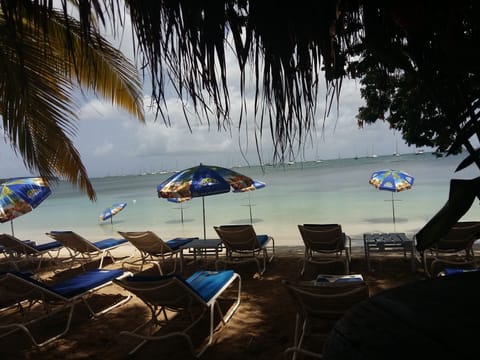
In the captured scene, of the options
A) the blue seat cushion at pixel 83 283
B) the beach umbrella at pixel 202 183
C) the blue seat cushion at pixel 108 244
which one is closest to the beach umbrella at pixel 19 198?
the blue seat cushion at pixel 108 244

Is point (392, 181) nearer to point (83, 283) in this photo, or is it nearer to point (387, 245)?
point (387, 245)

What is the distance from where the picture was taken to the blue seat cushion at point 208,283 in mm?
3500

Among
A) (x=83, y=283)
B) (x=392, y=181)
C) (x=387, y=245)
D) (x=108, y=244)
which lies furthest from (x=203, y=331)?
(x=392, y=181)

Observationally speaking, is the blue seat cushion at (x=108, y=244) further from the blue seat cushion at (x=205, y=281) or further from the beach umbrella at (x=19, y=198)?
the blue seat cushion at (x=205, y=281)

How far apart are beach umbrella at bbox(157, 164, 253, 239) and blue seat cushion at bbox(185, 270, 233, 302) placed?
2025mm

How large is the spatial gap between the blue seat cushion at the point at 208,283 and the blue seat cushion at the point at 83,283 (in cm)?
107

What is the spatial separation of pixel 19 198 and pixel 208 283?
4693mm

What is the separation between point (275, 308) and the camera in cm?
392

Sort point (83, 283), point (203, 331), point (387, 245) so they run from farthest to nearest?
point (387, 245)
point (83, 283)
point (203, 331)

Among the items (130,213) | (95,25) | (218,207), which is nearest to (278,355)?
(95,25)

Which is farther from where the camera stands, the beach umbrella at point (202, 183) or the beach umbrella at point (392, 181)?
the beach umbrella at point (392, 181)

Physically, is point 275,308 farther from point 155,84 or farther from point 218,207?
point 218,207

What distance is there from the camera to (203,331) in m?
3.50

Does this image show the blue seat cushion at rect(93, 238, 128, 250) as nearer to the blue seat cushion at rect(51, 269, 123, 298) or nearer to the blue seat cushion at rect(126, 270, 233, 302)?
the blue seat cushion at rect(51, 269, 123, 298)
